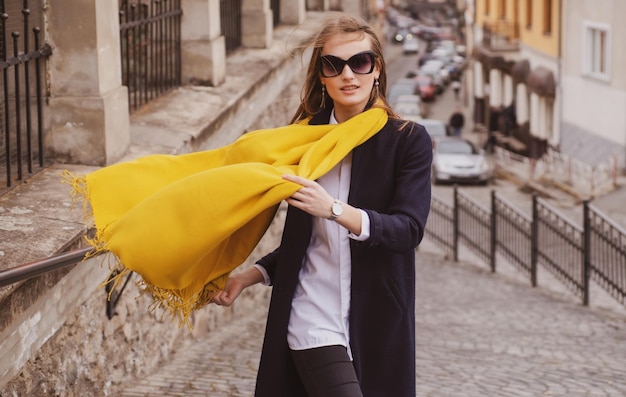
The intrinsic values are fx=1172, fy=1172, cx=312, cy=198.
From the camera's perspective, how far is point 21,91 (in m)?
6.43

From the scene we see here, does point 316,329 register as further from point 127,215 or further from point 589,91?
point 589,91

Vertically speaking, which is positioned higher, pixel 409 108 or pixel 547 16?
pixel 547 16

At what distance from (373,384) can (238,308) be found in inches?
257

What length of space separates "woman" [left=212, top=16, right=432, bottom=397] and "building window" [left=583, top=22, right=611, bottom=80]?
26.0 meters

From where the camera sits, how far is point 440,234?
17469mm

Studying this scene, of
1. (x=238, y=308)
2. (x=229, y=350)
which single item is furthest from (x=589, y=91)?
(x=229, y=350)

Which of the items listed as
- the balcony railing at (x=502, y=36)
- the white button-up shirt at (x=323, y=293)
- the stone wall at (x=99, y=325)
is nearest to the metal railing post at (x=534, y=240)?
the stone wall at (x=99, y=325)

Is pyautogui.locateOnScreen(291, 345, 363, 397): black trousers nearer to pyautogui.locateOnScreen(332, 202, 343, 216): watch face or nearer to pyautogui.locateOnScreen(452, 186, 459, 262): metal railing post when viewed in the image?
pyautogui.locateOnScreen(332, 202, 343, 216): watch face

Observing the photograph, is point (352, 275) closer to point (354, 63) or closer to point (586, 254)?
point (354, 63)

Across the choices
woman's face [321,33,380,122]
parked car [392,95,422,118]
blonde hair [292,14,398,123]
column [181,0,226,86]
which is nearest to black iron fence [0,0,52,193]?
blonde hair [292,14,398,123]

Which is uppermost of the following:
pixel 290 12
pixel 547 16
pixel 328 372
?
pixel 290 12

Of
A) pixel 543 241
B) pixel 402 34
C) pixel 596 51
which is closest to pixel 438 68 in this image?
pixel 402 34

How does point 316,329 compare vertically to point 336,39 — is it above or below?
below

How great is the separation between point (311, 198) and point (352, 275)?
32 cm
